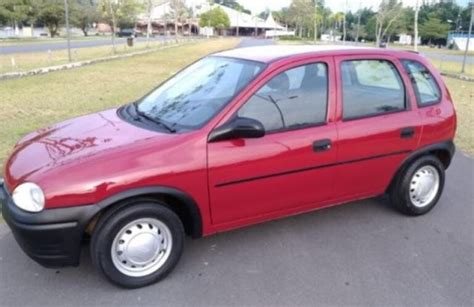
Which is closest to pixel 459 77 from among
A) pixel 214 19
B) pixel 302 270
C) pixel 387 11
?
pixel 302 270

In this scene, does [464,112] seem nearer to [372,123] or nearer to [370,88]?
[370,88]

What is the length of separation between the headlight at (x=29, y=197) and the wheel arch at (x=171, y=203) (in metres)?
0.34

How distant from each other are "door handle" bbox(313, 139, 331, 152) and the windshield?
2.42ft

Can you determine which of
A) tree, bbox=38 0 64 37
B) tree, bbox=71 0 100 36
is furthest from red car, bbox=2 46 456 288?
tree, bbox=71 0 100 36

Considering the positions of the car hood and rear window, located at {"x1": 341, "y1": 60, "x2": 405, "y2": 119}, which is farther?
rear window, located at {"x1": 341, "y1": 60, "x2": 405, "y2": 119}

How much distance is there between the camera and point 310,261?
345 centimetres

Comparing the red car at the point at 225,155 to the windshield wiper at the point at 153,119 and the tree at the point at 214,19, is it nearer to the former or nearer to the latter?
the windshield wiper at the point at 153,119

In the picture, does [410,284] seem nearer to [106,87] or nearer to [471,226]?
[471,226]

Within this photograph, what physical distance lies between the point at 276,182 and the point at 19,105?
805 cm

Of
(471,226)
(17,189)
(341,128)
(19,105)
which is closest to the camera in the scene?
(17,189)

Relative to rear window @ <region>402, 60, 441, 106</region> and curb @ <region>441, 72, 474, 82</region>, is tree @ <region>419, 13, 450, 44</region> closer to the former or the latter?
curb @ <region>441, 72, 474, 82</region>

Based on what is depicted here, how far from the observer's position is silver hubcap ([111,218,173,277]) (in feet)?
9.77

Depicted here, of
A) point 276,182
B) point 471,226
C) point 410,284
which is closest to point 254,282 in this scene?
point 276,182

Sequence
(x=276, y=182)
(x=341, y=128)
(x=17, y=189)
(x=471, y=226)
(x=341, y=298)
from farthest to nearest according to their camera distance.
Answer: (x=471, y=226) → (x=341, y=128) → (x=276, y=182) → (x=341, y=298) → (x=17, y=189)
